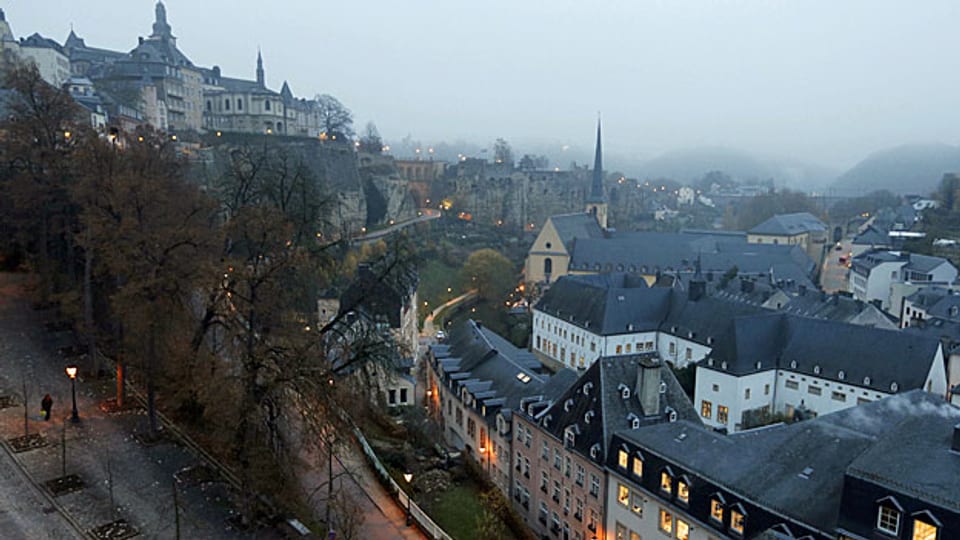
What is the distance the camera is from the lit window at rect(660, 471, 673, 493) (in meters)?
20.0

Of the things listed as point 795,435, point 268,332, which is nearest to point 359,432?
point 268,332

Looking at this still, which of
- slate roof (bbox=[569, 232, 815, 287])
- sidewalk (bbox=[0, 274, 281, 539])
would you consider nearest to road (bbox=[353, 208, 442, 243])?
slate roof (bbox=[569, 232, 815, 287])

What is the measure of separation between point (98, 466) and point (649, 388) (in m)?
18.4

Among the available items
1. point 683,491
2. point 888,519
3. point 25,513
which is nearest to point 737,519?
point 683,491

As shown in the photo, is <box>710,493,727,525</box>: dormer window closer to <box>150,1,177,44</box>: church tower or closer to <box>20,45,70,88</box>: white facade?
<box>20,45,70,88</box>: white facade

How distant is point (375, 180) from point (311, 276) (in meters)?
60.8

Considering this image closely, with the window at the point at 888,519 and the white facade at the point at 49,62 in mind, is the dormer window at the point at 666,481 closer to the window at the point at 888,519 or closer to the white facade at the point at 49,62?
the window at the point at 888,519

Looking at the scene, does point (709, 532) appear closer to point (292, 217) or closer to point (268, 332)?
point (268, 332)

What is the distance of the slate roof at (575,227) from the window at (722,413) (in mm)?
36088

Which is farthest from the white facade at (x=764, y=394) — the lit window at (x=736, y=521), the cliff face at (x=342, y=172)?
the cliff face at (x=342, y=172)

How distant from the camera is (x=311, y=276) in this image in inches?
902

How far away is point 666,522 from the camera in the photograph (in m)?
20.4

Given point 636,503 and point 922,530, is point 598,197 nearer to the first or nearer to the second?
point 636,503

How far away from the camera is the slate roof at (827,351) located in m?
32.4
